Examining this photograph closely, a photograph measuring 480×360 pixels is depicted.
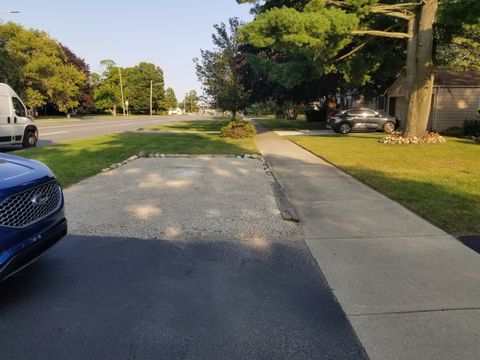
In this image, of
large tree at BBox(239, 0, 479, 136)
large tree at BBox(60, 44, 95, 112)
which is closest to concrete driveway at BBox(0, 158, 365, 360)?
large tree at BBox(239, 0, 479, 136)

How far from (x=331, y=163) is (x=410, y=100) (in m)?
8.70

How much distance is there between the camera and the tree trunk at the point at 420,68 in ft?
56.6

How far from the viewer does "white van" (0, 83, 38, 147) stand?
48.7 ft

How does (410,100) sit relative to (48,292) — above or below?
above

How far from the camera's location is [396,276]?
4012mm

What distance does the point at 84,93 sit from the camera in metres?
70.4

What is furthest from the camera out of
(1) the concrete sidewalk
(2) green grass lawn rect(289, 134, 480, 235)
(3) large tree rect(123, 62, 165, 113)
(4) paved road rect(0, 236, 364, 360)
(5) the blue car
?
(3) large tree rect(123, 62, 165, 113)

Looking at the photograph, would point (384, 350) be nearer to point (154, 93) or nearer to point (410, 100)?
point (410, 100)

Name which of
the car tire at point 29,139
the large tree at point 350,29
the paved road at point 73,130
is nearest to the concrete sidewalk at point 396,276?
the large tree at point 350,29

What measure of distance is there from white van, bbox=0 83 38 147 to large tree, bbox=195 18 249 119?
35.1 feet

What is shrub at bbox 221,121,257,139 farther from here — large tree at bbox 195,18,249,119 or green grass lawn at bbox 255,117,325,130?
green grass lawn at bbox 255,117,325,130

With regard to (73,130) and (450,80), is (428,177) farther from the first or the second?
(73,130)

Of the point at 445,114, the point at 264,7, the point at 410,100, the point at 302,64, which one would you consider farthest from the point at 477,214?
the point at 445,114

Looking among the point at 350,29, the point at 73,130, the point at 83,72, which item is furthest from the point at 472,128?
the point at 83,72
